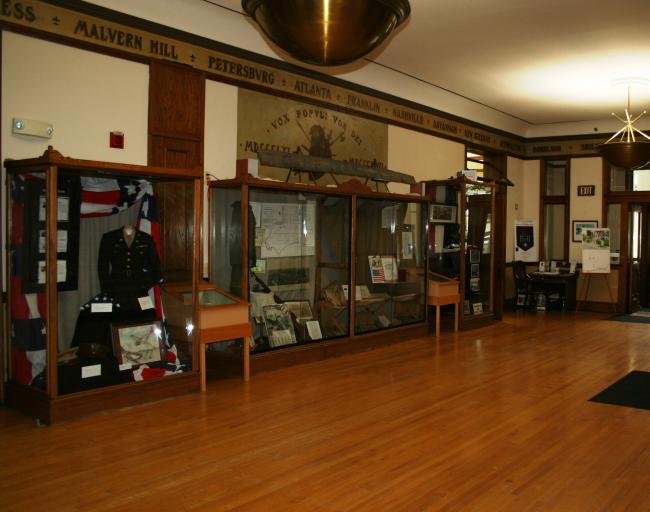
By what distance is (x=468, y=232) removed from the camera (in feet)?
30.8

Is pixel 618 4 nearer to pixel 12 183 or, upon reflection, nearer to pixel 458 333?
pixel 458 333

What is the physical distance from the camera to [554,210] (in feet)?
42.0

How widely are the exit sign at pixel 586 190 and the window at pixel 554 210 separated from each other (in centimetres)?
30

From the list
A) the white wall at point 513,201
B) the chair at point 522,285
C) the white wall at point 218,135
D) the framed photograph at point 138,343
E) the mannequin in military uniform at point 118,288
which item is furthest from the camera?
the white wall at point 513,201

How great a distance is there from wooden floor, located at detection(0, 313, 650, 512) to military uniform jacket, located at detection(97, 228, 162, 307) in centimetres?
99

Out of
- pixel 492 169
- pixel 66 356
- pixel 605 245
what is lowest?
pixel 66 356

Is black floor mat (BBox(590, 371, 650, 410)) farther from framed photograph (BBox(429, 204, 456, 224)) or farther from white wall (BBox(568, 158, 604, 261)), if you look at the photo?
white wall (BBox(568, 158, 604, 261))

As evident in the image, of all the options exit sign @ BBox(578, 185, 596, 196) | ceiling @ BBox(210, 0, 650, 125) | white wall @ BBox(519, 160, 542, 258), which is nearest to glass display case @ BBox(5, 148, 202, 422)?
ceiling @ BBox(210, 0, 650, 125)

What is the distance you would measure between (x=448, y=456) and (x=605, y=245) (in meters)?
9.19

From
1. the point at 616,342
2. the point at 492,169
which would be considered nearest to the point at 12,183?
the point at 616,342

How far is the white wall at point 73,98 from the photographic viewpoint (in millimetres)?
4875

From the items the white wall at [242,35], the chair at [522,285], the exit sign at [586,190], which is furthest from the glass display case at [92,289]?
the exit sign at [586,190]

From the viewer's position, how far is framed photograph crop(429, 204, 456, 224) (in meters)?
8.87

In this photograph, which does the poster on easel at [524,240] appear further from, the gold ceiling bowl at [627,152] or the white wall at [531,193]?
the gold ceiling bowl at [627,152]
